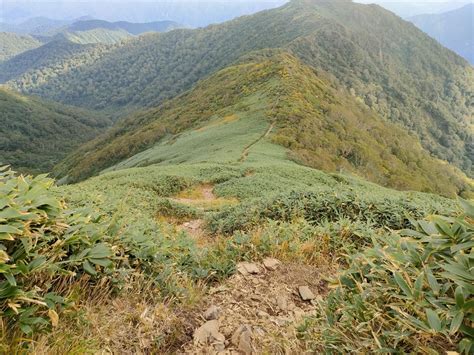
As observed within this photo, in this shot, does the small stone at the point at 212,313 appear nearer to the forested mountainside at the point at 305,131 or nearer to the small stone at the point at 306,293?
the small stone at the point at 306,293

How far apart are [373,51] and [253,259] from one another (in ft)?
658

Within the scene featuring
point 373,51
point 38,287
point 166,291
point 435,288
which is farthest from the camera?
point 373,51

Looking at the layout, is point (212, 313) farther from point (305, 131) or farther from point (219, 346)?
point (305, 131)

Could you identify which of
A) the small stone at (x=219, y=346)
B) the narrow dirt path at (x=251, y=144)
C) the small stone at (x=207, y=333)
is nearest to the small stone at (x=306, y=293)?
the small stone at (x=207, y=333)

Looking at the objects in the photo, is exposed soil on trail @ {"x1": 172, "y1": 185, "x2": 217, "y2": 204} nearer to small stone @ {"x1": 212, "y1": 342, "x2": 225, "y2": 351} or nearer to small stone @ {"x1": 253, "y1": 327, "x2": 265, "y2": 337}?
small stone @ {"x1": 253, "y1": 327, "x2": 265, "y2": 337}

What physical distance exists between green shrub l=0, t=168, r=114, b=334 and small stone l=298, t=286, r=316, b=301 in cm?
258

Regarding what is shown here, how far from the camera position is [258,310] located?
15.2 ft

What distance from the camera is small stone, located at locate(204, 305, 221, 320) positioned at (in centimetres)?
436

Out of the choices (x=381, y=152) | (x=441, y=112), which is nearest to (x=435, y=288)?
(x=381, y=152)

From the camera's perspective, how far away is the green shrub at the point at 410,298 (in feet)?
8.16

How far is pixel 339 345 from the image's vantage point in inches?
119

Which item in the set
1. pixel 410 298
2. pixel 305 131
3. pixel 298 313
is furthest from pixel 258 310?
pixel 305 131

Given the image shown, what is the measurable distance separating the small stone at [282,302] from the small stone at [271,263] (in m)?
0.72

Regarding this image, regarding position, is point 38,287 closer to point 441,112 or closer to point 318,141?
point 318,141
